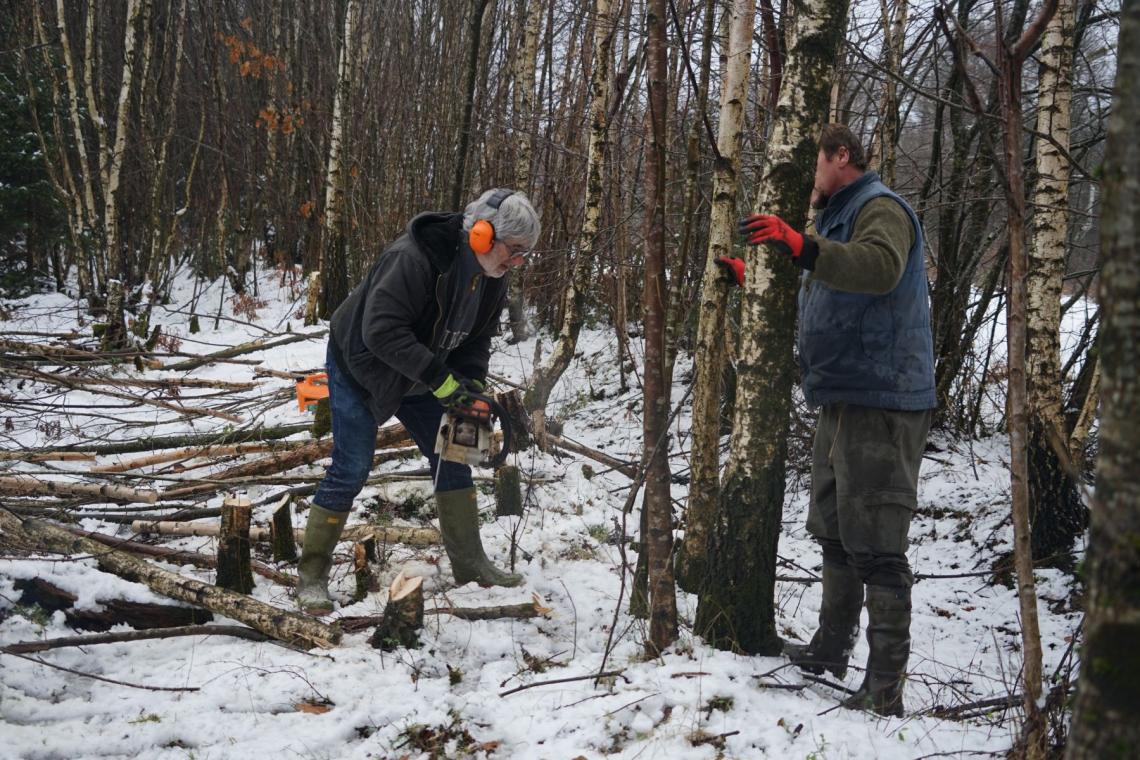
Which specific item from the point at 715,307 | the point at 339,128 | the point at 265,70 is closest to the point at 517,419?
the point at 715,307

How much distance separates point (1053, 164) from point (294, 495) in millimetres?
5358

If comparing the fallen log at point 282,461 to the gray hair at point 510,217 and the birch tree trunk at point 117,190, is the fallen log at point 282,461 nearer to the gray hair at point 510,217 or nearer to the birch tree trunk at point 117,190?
the gray hair at point 510,217

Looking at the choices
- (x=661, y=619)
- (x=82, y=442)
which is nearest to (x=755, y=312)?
(x=661, y=619)

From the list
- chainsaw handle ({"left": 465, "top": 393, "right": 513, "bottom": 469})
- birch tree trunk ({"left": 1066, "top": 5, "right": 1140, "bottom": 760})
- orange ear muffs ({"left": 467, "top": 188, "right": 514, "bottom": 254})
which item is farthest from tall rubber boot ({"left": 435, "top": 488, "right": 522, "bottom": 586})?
birch tree trunk ({"left": 1066, "top": 5, "right": 1140, "bottom": 760})

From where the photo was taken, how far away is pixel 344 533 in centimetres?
457

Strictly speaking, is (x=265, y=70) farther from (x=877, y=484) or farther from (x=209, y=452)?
(x=877, y=484)

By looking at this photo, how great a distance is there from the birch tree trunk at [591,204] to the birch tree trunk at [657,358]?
4336mm

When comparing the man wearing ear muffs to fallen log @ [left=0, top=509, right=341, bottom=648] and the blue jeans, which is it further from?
fallen log @ [left=0, top=509, right=341, bottom=648]

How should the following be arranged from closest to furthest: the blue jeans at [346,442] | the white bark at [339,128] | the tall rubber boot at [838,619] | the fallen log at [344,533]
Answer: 1. the tall rubber boot at [838,619]
2. the blue jeans at [346,442]
3. the fallen log at [344,533]
4. the white bark at [339,128]

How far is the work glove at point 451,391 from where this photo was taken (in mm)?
3475

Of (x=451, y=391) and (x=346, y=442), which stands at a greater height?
(x=451, y=391)

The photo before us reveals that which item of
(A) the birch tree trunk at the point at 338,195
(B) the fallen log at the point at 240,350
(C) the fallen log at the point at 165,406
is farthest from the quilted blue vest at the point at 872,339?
(A) the birch tree trunk at the point at 338,195

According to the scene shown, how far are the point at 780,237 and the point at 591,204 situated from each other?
5595 mm

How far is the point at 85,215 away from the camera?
43.0 ft
